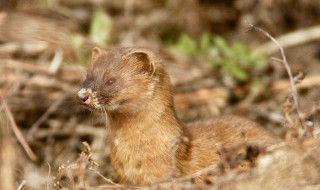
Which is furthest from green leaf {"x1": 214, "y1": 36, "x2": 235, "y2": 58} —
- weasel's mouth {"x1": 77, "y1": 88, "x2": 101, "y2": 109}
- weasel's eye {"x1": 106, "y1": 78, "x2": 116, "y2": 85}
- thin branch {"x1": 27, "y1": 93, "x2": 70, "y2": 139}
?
weasel's mouth {"x1": 77, "y1": 88, "x2": 101, "y2": 109}

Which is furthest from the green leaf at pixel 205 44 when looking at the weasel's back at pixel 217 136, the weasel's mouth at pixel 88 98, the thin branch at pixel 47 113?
the weasel's mouth at pixel 88 98

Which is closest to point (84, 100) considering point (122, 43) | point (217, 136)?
point (217, 136)

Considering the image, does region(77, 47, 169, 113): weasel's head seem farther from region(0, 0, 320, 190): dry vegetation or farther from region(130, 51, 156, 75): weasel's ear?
region(0, 0, 320, 190): dry vegetation

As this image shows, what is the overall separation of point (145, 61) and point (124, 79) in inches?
8.1

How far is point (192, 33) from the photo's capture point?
929 cm

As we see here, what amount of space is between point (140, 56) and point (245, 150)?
1.25 meters

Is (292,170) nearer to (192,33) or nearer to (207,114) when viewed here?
(207,114)

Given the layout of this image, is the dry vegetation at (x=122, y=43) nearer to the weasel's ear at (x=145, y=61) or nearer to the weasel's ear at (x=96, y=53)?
the weasel's ear at (x=96, y=53)

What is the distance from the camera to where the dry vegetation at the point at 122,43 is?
6.91 m

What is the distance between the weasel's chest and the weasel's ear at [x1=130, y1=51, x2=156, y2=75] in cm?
53

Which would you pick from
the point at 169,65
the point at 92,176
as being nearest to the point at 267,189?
the point at 92,176

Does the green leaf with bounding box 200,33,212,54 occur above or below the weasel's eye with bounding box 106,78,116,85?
above

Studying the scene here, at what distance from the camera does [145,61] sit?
16.6ft

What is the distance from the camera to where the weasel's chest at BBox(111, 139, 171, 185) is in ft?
15.8
